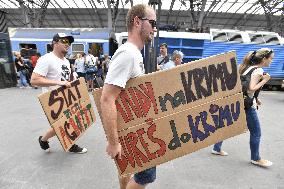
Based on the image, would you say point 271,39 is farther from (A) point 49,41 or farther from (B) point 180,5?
(B) point 180,5

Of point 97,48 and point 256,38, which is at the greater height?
point 256,38

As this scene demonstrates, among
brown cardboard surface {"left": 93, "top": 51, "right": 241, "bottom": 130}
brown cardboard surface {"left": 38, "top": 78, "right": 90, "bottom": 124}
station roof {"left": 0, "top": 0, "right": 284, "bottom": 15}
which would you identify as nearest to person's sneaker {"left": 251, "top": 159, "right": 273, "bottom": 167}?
brown cardboard surface {"left": 93, "top": 51, "right": 241, "bottom": 130}

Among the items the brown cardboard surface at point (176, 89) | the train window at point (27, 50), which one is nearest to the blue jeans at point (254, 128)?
the brown cardboard surface at point (176, 89)

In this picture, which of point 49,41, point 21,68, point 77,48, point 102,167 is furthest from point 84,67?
point 102,167

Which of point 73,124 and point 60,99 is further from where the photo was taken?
point 73,124

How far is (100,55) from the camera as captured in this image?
46.1 feet

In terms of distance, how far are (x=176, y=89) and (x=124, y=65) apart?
54 centimetres

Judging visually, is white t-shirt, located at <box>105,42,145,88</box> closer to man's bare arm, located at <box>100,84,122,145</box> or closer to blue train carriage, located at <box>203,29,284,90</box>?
man's bare arm, located at <box>100,84,122,145</box>

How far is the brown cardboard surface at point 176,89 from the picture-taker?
1967mm

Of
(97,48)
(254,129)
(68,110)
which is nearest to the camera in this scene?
(68,110)

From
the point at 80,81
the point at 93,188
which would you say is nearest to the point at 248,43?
the point at 80,81

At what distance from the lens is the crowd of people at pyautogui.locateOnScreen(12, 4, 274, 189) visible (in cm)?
176

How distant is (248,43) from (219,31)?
1.52 m

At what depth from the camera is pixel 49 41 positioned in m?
14.5
